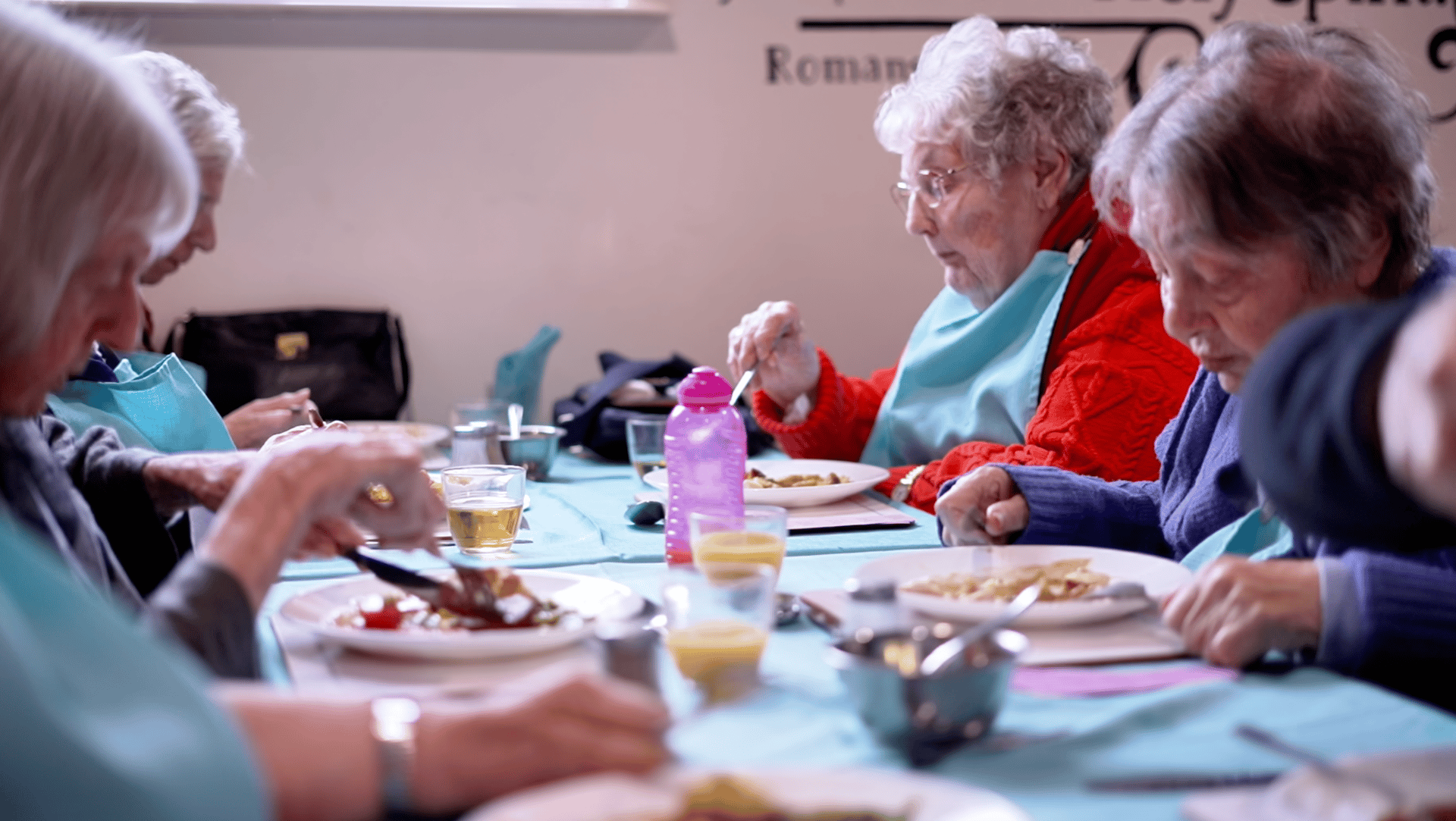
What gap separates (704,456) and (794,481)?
525 millimetres

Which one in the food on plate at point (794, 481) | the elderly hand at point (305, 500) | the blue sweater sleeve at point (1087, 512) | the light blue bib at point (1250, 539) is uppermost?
the elderly hand at point (305, 500)

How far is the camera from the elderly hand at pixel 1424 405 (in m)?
→ 0.78

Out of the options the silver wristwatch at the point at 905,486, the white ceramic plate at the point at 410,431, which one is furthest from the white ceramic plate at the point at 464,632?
the white ceramic plate at the point at 410,431

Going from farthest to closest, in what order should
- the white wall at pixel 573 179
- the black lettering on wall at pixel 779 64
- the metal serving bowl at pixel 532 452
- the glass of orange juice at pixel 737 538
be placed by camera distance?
the black lettering on wall at pixel 779 64
the white wall at pixel 573 179
the metal serving bowl at pixel 532 452
the glass of orange juice at pixel 737 538

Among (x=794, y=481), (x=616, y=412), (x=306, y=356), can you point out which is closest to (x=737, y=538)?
(x=794, y=481)

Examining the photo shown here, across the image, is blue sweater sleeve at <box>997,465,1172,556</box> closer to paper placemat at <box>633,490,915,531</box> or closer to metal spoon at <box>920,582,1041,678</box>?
paper placemat at <box>633,490,915,531</box>

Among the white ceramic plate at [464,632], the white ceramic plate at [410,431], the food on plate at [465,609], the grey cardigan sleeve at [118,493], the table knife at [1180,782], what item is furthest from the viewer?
the white ceramic plate at [410,431]

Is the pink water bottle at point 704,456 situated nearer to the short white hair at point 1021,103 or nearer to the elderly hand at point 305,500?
the elderly hand at point 305,500

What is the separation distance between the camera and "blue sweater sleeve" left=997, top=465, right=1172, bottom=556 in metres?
1.68

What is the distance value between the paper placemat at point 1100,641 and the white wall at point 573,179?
2497 mm

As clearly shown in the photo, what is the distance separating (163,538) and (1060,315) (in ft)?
4.77

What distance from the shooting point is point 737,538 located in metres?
1.33

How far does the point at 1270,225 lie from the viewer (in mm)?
1337

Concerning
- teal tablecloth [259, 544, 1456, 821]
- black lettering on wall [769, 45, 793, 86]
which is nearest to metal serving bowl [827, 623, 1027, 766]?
teal tablecloth [259, 544, 1456, 821]
